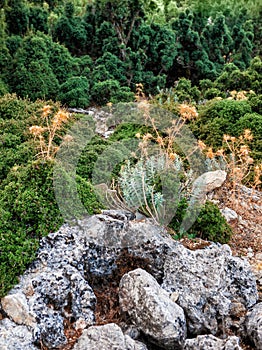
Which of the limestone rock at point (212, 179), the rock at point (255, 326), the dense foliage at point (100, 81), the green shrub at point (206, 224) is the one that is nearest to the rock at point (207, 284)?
the rock at point (255, 326)

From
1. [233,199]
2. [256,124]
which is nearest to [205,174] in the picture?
[233,199]

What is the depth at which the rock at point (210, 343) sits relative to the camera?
9.33 feet

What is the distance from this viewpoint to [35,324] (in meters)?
2.91

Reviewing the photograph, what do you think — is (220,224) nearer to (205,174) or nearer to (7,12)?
(205,174)

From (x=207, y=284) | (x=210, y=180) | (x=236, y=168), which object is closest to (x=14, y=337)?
(x=207, y=284)

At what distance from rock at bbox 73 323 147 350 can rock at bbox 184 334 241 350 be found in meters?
0.33

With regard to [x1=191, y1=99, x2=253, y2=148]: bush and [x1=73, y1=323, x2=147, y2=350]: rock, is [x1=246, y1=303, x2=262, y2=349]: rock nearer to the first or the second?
[x1=73, y1=323, x2=147, y2=350]: rock

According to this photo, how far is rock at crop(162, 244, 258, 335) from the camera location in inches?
128

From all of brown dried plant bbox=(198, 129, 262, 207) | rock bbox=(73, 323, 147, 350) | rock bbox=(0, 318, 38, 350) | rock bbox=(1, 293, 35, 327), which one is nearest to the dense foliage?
rock bbox=(1, 293, 35, 327)

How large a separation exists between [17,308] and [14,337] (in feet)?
0.62

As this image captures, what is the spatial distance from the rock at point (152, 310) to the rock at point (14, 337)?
0.64m

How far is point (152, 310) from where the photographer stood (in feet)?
9.69

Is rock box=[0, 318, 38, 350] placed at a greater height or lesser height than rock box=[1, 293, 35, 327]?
lesser

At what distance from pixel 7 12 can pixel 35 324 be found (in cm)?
780
